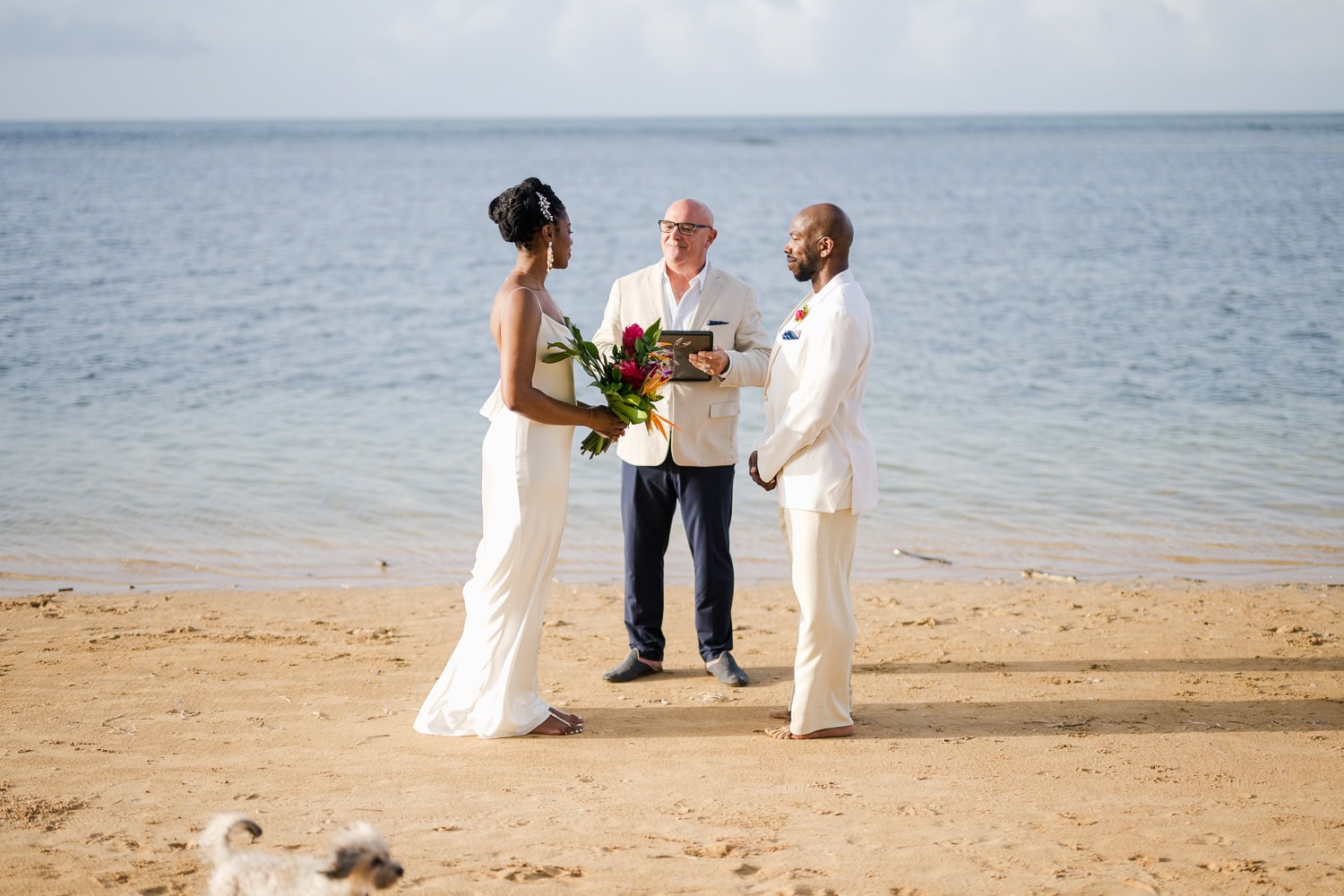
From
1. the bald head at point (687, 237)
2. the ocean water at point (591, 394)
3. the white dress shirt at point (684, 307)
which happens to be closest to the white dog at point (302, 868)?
the white dress shirt at point (684, 307)

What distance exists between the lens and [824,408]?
15.5 ft

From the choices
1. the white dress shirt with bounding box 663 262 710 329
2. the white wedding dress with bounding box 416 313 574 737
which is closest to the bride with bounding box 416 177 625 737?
the white wedding dress with bounding box 416 313 574 737

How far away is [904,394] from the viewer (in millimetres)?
14234

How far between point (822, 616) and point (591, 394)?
9.16 m

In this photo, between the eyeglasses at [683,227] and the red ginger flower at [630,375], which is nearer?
the red ginger flower at [630,375]

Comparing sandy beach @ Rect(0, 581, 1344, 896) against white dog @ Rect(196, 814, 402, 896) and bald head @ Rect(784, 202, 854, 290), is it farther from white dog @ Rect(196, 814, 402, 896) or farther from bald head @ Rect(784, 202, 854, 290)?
bald head @ Rect(784, 202, 854, 290)

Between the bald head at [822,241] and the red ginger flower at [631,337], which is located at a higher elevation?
the bald head at [822,241]

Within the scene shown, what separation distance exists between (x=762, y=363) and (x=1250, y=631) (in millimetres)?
3428

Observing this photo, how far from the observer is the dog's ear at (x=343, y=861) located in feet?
9.15

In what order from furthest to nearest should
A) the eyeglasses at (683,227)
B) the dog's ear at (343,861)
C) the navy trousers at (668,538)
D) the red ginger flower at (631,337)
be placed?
the navy trousers at (668,538) → the eyeglasses at (683,227) → the red ginger flower at (631,337) → the dog's ear at (343,861)

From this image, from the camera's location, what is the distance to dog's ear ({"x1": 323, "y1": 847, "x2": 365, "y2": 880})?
110 inches

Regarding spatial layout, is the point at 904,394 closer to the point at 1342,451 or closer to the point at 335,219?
the point at 1342,451

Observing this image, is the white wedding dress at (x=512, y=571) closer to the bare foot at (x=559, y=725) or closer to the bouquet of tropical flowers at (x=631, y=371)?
the bare foot at (x=559, y=725)

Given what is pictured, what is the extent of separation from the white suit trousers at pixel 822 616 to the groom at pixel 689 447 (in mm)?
795
